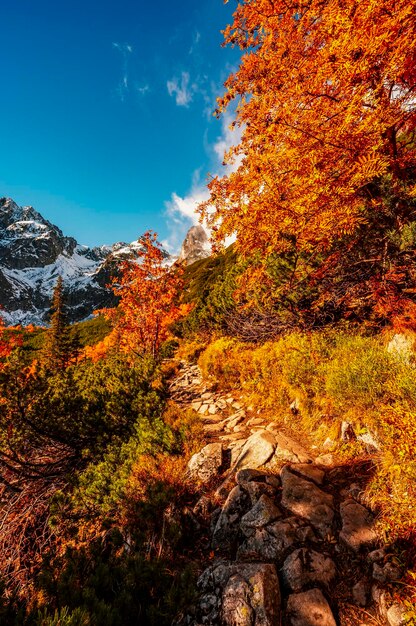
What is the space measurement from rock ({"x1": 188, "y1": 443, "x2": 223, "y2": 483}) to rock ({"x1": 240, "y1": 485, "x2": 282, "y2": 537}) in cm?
125

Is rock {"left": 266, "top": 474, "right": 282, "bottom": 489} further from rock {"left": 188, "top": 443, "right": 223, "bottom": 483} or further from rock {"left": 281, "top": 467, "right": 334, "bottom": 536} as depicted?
rock {"left": 188, "top": 443, "right": 223, "bottom": 483}

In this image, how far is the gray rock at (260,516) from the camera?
331cm

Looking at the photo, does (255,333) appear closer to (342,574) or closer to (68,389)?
(68,389)

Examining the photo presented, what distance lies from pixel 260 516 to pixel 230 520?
1.51ft

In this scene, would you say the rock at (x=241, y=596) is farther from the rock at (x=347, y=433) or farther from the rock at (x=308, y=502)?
the rock at (x=347, y=433)

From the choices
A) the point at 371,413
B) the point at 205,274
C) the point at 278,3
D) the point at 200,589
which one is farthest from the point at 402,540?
the point at 205,274

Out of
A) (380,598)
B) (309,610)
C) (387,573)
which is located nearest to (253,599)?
(309,610)

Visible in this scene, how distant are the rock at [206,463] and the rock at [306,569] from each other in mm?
1923

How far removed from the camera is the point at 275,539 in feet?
10.2

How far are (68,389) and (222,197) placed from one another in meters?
5.32

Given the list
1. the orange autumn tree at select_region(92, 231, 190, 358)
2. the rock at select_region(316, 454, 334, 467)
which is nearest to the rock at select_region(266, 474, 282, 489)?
the rock at select_region(316, 454, 334, 467)

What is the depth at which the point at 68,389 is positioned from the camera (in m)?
6.30

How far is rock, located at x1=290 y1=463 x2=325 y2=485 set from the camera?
3.84 metres

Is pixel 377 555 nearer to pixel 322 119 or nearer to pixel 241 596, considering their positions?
pixel 241 596
